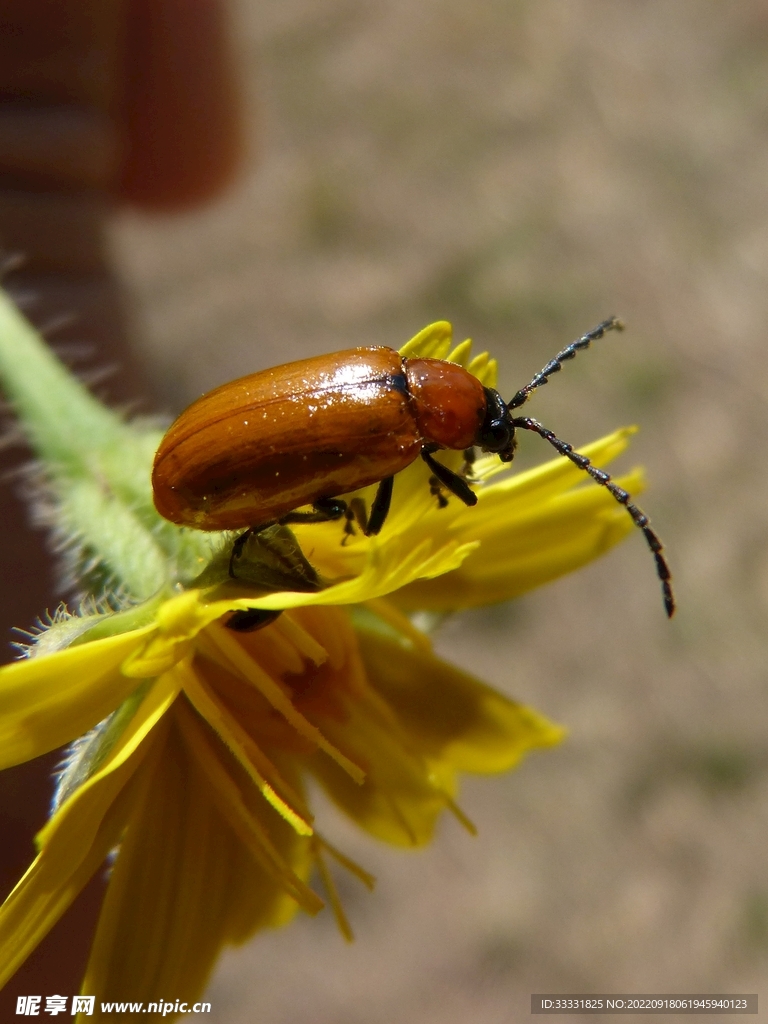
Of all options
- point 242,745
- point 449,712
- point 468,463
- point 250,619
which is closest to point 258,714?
point 242,745

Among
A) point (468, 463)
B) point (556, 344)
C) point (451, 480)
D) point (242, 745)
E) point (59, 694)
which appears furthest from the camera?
point (556, 344)

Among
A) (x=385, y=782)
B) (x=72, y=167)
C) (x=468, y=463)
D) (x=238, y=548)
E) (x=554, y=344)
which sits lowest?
(x=554, y=344)

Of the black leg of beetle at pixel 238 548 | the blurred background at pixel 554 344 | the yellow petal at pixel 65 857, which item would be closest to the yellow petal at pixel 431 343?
the black leg of beetle at pixel 238 548

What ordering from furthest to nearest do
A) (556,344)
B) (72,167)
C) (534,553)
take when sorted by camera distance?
(556,344), (72,167), (534,553)

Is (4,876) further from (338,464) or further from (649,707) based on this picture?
(649,707)

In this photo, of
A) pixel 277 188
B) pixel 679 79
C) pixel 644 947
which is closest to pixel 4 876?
pixel 644 947

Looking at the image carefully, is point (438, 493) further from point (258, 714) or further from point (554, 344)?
point (554, 344)

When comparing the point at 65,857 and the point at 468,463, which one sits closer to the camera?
the point at 65,857

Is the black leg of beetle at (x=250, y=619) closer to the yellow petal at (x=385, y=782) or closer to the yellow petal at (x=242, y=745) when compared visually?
the yellow petal at (x=242, y=745)
